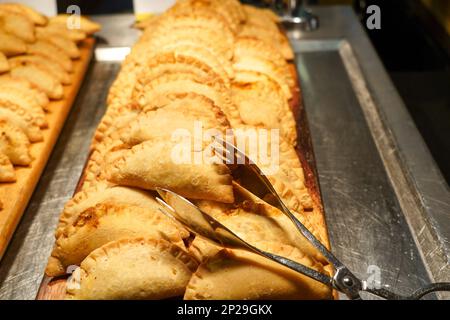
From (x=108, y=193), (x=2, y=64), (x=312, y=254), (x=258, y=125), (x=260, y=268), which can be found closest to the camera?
(x=260, y=268)

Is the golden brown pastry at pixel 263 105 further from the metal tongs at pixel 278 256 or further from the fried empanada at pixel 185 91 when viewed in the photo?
the metal tongs at pixel 278 256

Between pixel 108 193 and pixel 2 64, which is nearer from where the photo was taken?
pixel 108 193

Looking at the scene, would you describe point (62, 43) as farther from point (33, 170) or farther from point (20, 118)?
point (33, 170)

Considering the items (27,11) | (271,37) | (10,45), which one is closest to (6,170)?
(10,45)

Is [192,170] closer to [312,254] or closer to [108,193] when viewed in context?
[108,193]

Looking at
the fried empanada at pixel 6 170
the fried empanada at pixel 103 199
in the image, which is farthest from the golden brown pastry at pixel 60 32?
the fried empanada at pixel 103 199

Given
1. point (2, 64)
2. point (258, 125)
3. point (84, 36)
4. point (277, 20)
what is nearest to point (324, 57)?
point (277, 20)
